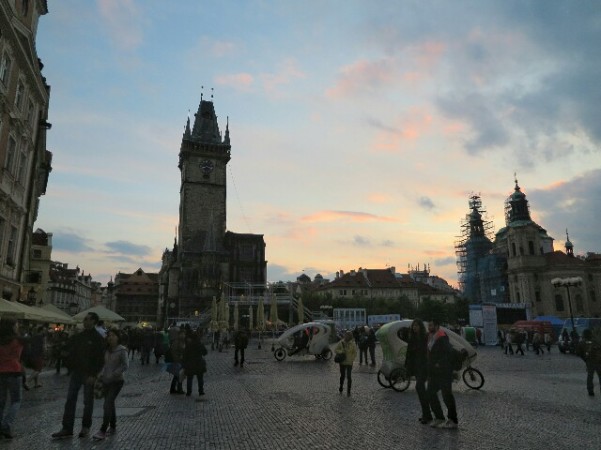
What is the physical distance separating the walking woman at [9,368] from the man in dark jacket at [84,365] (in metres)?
0.78

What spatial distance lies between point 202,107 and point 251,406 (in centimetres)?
8446

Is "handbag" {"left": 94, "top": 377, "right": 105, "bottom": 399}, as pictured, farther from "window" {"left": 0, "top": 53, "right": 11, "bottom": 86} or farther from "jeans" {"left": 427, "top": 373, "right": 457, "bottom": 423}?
"window" {"left": 0, "top": 53, "right": 11, "bottom": 86}

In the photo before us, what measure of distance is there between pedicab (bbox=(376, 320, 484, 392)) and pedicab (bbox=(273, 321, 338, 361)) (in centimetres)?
1060

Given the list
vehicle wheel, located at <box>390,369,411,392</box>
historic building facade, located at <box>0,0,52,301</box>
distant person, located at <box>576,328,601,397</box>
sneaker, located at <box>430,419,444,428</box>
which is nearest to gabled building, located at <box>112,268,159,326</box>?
historic building facade, located at <box>0,0,52,301</box>

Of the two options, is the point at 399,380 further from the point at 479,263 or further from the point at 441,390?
the point at 479,263

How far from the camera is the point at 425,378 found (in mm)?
8547

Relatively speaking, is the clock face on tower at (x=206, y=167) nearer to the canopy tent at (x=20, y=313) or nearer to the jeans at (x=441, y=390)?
the canopy tent at (x=20, y=313)

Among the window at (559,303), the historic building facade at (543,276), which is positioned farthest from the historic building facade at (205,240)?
the window at (559,303)

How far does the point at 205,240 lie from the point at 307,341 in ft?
167

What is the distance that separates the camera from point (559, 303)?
263ft

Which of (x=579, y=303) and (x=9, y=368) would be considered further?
(x=579, y=303)

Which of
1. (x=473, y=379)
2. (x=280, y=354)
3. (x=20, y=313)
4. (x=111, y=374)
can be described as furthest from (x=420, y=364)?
(x=280, y=354)

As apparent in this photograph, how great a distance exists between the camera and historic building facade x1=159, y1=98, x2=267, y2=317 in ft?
231

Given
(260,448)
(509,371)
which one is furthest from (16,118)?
(509,371)
